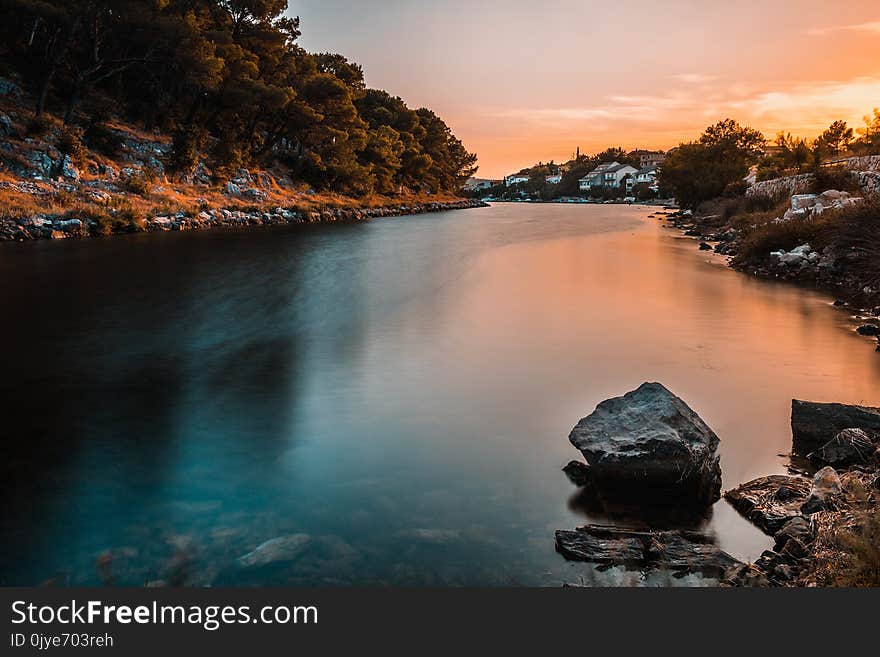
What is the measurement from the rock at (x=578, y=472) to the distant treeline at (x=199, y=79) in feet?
112

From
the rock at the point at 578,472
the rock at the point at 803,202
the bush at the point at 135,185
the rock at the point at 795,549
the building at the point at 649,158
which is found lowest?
the rock at the point at 578,472

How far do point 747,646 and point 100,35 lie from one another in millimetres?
40093

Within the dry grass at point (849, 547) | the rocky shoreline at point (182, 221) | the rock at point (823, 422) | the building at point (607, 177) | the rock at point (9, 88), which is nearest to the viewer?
the dry grass at point (849, 547)

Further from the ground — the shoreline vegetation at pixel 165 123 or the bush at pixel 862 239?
the shoreline vegetation at pixel 165 123

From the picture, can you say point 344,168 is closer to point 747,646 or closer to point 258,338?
point 258,338

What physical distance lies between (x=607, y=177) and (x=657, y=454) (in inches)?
6218

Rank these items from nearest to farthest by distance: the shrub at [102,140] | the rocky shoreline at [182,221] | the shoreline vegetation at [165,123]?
→ 1. the rocky shoreline at [182,221]
2. the shoreline vegetation at [165,123]
3. the shrub at [102,140]

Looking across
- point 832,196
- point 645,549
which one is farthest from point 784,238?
point 645,549

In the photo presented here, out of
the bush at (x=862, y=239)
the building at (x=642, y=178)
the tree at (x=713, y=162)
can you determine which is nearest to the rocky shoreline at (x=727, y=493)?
the bush at (x=862, y=239)

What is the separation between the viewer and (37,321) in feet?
38.1

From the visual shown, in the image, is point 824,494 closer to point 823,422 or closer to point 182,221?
point 823,422

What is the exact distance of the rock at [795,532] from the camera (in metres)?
4.34

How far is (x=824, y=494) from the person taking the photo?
15.7 feet

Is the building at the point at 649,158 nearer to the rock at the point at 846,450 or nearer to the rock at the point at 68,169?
the rock at the point at 68,169
